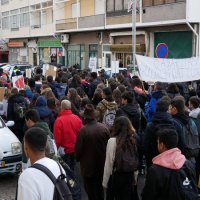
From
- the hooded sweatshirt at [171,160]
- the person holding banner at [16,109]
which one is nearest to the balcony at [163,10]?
the person holding banner at [16,109]

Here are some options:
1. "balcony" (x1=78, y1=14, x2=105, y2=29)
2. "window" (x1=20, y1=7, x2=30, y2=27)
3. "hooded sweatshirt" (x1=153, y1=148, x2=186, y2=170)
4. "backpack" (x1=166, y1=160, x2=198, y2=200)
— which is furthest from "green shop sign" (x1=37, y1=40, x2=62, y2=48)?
"backpack" (x1=166, y1=160, x2=198, y2=200)

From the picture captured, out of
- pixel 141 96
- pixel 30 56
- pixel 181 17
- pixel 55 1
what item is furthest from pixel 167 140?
pixel 30 56

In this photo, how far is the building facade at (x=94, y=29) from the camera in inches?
910

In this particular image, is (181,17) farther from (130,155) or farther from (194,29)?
(130,155)

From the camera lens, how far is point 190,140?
21.3 ft

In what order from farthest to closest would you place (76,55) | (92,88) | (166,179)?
(76,55), (92,88), (166,179)

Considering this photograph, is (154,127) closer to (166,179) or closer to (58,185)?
(166,179)

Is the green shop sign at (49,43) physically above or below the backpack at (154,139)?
above

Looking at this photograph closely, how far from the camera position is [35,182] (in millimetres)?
3545

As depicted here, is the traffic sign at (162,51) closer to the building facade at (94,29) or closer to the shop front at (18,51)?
the building facade at (94,29)

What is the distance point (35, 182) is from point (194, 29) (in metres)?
19.7

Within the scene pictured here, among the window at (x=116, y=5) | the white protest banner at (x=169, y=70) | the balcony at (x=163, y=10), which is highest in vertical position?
the window at (x=116, y=5)

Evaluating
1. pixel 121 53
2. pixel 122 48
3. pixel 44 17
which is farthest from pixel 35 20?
pixel 122 48

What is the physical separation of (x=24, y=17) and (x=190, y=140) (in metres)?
44.1
